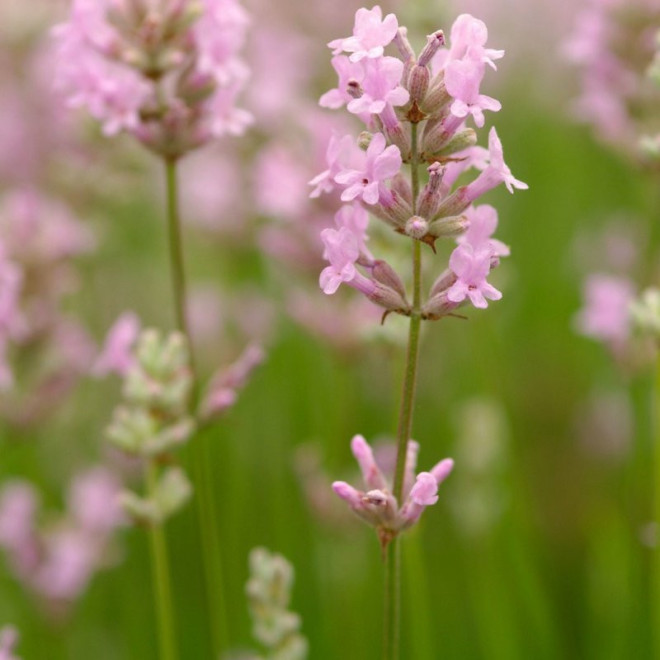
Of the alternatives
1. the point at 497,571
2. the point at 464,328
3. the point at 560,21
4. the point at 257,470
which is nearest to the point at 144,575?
the point at 257,470

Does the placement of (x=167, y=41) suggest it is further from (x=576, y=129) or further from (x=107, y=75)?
(x=576, y=129)

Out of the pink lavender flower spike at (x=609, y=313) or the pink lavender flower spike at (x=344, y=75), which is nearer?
the pink lavender flower spike at (x=344, y=75)

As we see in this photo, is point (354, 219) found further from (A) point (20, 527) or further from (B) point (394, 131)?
(A) point (20, 527)

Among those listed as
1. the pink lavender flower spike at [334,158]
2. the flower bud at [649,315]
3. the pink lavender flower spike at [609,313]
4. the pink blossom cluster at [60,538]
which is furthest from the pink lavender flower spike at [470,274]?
the pink blossom cluster at [60,538]

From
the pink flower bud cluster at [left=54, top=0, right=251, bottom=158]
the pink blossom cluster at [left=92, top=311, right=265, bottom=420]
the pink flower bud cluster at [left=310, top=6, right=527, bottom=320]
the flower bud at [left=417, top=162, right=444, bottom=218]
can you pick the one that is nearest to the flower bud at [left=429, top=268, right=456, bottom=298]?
the pink flower bud cluster at [left=310, top=6, right=527, bottom=320]

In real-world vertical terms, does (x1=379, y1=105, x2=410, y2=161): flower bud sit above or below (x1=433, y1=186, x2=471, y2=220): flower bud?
above

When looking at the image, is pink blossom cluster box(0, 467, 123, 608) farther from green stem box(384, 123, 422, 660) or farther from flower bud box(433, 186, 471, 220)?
flower bud box(433, 186, 471, 220)

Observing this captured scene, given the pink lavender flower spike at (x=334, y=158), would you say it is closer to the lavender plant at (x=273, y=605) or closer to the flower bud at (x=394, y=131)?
the flower bud at (x=394, y=131)
